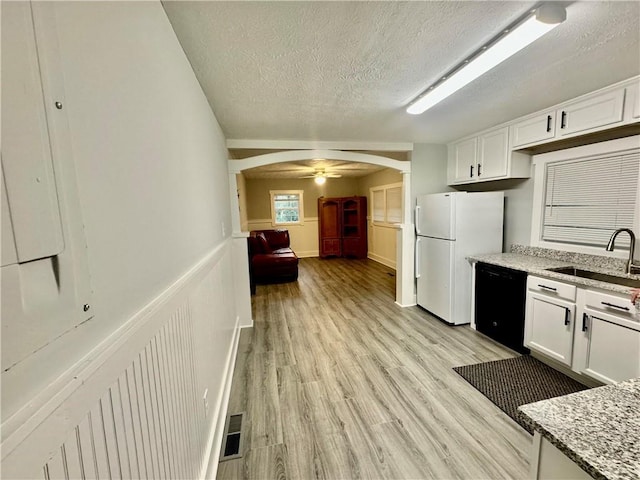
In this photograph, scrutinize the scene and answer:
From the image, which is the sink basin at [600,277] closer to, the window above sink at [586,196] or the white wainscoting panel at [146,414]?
the window above sink at [586,196]

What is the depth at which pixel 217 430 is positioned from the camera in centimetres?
173

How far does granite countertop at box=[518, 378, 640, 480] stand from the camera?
59cm

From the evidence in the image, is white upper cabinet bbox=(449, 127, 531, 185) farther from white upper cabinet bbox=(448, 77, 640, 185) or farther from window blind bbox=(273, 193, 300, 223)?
window blind bbox=(273, 193, 300, 223)

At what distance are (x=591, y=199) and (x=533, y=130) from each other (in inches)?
32.1

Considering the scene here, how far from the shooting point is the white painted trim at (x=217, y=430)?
4.81ft

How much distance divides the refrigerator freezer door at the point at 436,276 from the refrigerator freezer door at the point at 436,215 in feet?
0.31

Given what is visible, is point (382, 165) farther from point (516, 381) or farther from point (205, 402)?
point (205, 402)

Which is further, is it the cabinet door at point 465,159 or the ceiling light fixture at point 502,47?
the cabinet door at point 465,159

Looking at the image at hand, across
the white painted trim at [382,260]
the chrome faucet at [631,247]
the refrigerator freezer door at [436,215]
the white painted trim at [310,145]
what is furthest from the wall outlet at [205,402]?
the white painted trim at [382,260]

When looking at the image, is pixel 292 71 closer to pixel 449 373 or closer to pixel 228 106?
pixel 228 106

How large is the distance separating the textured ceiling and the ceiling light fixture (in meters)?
0.05

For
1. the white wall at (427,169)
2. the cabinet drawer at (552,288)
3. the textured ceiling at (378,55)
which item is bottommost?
the cabinet drawer at (552,288)

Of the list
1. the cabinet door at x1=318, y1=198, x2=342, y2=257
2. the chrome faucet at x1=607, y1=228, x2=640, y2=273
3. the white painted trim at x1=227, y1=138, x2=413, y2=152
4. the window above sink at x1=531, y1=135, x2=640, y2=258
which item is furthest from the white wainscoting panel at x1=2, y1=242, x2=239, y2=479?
the cabinet door at x1=318, y1=198, x2=342, y2=257

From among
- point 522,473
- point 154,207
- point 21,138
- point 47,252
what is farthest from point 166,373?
point 522,473
